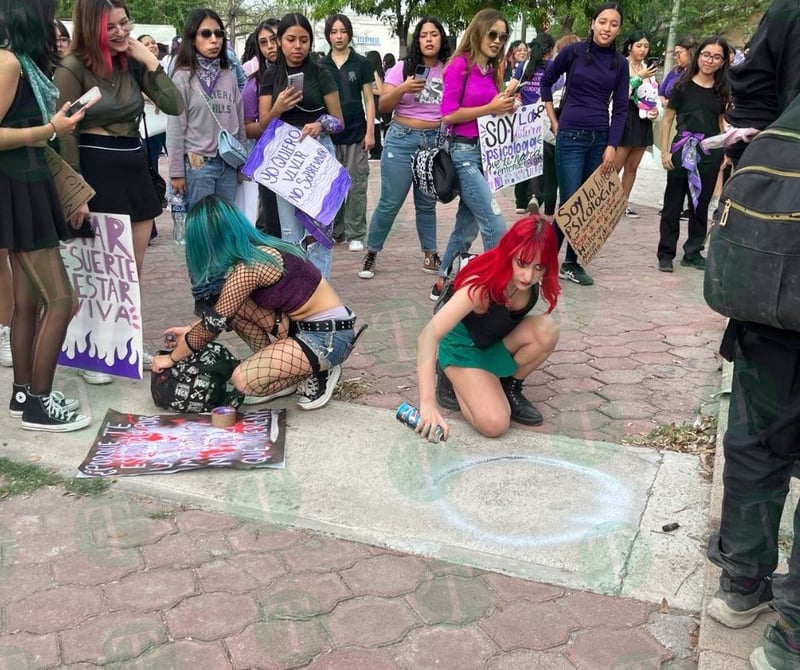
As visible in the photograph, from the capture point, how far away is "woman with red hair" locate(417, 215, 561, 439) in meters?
3.29

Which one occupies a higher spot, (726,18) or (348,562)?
(726,18)

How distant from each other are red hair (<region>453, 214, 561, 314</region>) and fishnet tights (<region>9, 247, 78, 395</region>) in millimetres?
1687

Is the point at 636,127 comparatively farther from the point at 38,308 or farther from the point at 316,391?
the point at 38,308

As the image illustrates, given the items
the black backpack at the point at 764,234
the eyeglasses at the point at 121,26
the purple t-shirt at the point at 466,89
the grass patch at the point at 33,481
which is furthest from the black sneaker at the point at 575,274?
the black backpack at the point at 764,234

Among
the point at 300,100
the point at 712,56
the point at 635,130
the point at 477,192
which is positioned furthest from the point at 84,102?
the point at 635,130

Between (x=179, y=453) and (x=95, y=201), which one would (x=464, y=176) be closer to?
(x=95, y=201)

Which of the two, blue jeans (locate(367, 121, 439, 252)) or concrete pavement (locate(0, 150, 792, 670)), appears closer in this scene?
concrete pavement (locate(0, 150, 792, 670))

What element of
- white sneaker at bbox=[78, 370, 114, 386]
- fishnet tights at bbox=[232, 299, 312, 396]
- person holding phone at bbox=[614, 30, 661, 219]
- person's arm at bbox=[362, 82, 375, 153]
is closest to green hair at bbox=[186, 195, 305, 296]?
fishnet tights at bbox=[232, 299, 312, 396]

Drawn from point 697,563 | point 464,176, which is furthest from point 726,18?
point 697,563

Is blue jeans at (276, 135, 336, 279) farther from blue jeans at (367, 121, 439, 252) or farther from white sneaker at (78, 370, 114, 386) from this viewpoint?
white sneaker at (78, 370, 114, 386)

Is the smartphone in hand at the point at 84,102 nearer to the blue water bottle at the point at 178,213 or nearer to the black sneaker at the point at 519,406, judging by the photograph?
the blue water bottle at the point at 178,213

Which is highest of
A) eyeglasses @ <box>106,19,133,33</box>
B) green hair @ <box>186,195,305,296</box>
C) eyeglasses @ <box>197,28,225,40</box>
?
eyeglasses @ <box>106,19,133,33</box>

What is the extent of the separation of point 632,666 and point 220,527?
4.73 ft

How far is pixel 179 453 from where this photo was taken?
3455mm
